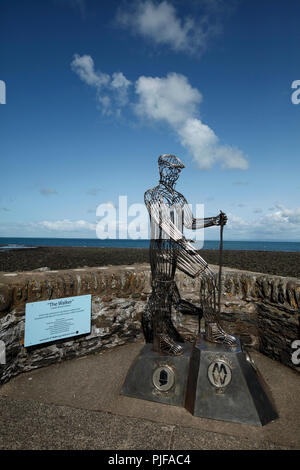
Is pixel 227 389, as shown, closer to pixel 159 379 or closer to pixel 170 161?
pixel 159 379

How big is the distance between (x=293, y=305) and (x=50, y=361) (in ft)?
15.1

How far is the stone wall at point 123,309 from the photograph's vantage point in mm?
4211

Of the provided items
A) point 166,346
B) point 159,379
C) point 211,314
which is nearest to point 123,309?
point 166,346

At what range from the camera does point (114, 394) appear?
3.83 m

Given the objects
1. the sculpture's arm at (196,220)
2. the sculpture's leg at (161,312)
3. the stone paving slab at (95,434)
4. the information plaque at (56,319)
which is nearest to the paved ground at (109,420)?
the stone paving slab at (95,434)

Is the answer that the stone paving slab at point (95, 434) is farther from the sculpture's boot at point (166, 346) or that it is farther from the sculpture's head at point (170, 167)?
the sculpture's head at point (170, 167)

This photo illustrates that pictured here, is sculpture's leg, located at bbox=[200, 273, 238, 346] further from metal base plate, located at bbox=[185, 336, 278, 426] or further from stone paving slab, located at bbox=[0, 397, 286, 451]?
stone paving slab, located at bbox=[0, 397, 286, 451]

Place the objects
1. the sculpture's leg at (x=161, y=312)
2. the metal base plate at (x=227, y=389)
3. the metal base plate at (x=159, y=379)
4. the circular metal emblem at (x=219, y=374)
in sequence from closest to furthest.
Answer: the metal base plate at (x=227, y=389) < the circular metal emblem at (x=219, y=374) < the metal base plate at (x=159, y=379) < the sculpture's leg at (x=161, y=312)

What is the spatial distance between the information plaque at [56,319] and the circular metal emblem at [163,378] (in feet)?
5.68

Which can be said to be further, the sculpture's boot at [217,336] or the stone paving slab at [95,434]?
the sculpture's boot at [217,336]

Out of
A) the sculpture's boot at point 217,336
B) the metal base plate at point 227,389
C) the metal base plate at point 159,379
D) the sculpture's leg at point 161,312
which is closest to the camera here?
the metal base plate at point 227,389

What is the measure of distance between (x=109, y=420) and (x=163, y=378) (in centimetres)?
96

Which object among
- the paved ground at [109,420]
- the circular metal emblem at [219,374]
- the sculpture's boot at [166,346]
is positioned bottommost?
the paved ground at [109,420]
